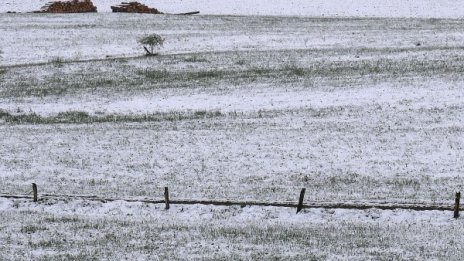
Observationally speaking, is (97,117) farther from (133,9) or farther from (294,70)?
(133,9)

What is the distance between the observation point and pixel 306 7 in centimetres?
8138

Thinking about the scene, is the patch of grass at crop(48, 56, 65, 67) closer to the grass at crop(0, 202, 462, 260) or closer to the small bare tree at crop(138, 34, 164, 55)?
the small bare tree at crop(138, 34, 164, 55)

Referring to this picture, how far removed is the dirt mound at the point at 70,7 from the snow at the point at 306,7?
175 centimetres

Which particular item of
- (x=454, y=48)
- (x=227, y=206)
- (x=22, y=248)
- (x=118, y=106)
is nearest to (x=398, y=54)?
(x=454, y=48)

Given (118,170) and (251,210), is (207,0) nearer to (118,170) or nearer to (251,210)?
(118,170)

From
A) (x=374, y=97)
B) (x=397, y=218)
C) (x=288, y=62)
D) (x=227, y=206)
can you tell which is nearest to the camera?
(x=397, y=218)

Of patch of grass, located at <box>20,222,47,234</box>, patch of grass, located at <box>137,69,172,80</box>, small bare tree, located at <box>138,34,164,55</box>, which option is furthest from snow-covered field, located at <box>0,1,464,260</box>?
small bare tree, located at <box>138,34,164,55</box>

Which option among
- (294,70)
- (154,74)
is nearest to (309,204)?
(294,70)

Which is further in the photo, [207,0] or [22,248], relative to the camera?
[207,0]

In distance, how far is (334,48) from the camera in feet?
187

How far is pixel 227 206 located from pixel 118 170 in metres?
7.75

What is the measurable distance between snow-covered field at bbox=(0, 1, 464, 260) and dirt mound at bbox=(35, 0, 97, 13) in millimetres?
12374

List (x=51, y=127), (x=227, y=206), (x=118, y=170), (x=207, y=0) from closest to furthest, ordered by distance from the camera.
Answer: (x=227, y=206)
(x=118, y=170)
(x=51, y=127)
(x=207, y=0)

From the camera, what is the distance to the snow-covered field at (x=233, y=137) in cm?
2092
